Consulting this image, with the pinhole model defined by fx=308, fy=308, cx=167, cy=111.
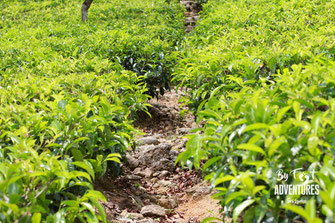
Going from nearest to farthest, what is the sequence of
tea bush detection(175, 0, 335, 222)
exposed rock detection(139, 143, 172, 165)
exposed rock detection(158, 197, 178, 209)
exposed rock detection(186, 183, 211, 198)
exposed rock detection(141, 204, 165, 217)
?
tea bush detection(175, 0, 335, 222)
exposed rock detection(141, 204, 165, 217)
exposed rock detection(158, 197, 178, 209)
exposed rock detection(186, 183, 211, 198)
exposed rock detection(139, 143, 172, 165)

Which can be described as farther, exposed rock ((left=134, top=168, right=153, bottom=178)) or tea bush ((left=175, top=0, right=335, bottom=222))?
exposed rock ((left=134, top=168, right=153, bottom=178))

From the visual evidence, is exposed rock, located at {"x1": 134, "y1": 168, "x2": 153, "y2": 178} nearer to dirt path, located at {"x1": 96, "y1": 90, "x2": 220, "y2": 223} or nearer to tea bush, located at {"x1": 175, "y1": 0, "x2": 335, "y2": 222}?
dirt path, located at {"x1": 96, "y1": 90, "x2": 220, "y2": 223}

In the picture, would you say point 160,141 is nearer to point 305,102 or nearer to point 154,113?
point 154,113

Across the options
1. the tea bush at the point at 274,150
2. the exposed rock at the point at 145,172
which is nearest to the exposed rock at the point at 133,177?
the exposed rock at the point at 145,172

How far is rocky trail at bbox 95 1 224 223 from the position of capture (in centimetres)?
344

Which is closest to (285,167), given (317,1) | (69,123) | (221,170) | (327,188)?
(327,188)

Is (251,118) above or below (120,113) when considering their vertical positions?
above

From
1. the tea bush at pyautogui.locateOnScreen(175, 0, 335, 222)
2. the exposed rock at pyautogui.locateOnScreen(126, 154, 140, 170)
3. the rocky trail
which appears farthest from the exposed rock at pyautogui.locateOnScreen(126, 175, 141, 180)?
the tea bush at pyautogui.locateOnScreen(175, 0, 335, 222)

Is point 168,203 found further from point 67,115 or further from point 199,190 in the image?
point 67,115

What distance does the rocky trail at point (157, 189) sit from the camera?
135 inches

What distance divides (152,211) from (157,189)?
75cm

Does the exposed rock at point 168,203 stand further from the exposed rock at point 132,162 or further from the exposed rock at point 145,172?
the exposed rock at point 132,162

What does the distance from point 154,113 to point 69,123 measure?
3944 millimetres

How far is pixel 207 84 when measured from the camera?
357cm
